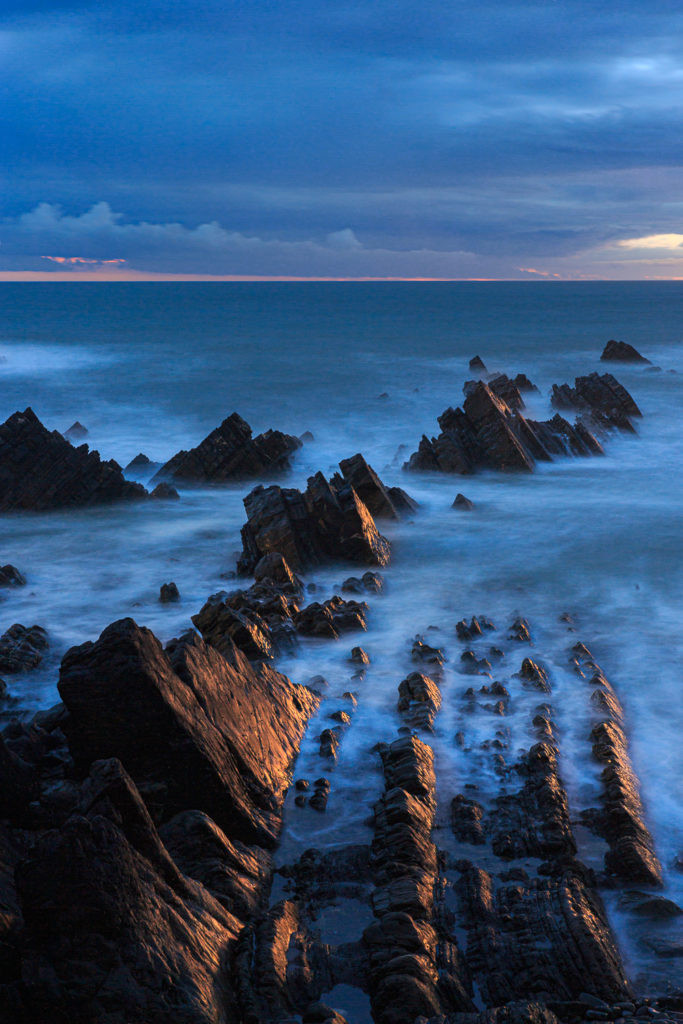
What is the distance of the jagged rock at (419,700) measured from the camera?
422 inches

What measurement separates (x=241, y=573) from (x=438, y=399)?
29.7 meters

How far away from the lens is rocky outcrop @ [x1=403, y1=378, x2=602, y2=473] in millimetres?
27391

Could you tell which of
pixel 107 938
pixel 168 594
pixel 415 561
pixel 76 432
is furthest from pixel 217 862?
pixel 76 432

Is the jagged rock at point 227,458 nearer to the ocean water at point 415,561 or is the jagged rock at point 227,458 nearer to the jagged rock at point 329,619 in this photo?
the ocean water at point 415,561

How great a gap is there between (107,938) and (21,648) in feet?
27.8

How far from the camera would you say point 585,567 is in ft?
59.3

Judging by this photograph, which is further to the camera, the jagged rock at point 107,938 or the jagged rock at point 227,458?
the jagged rock at point 227,458

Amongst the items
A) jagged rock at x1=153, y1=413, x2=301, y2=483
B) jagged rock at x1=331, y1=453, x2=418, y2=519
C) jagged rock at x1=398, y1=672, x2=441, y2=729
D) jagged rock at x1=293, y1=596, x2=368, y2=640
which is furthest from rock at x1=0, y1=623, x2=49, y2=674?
jagged rock at x1=153, y1=413, x2=301, y2=483

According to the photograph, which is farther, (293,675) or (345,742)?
(293,675)

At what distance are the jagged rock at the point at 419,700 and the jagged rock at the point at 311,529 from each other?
6127 mm

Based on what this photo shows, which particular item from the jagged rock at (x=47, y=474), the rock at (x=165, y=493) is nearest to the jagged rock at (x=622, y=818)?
the rock at (x=165, y=493)

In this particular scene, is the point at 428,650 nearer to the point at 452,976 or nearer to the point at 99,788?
the point at 452,976

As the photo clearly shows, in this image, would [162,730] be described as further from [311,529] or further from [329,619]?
[311,529]

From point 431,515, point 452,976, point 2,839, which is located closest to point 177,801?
point 2,839
